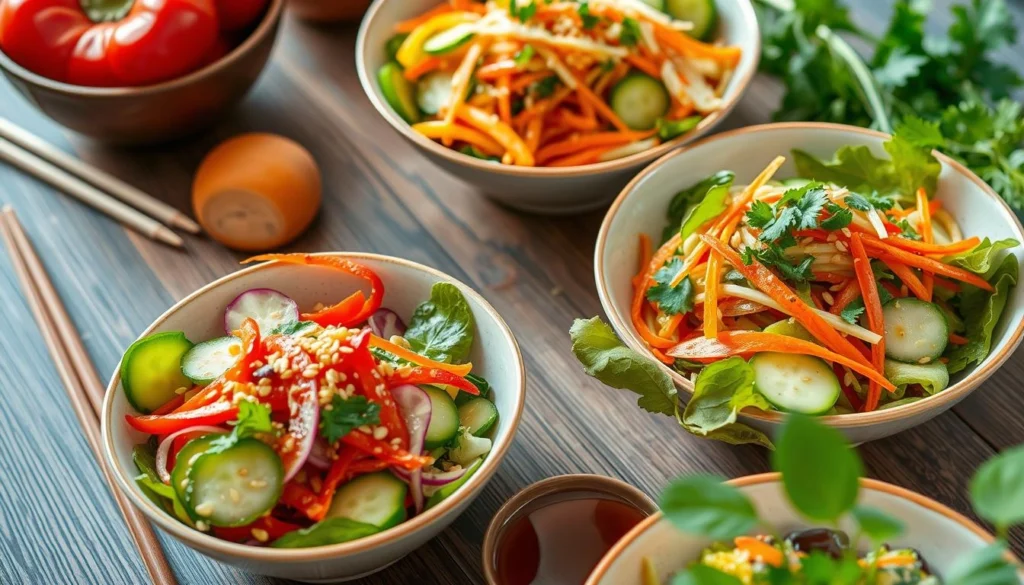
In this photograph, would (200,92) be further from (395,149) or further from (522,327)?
(522,327)

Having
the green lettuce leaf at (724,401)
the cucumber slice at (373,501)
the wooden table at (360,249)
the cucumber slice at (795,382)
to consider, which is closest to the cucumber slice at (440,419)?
the cucumber slice at (373,501)

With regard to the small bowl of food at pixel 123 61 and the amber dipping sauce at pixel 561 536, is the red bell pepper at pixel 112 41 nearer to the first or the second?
the small bowl of food at pixel 123 61

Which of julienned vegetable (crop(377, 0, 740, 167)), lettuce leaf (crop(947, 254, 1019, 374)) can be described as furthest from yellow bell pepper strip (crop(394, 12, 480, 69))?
lettuce leaf (crop(947, 254, 1019, 374))

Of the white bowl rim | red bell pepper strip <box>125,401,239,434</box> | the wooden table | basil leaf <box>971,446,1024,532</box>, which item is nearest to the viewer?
Result: basil leaf <box>971,446,1024,532</box>

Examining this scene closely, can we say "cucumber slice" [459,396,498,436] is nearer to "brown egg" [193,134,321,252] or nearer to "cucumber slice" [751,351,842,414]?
"cucumber slice" [751,351,842,414]

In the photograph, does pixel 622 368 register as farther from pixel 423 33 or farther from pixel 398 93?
pixel 423 33

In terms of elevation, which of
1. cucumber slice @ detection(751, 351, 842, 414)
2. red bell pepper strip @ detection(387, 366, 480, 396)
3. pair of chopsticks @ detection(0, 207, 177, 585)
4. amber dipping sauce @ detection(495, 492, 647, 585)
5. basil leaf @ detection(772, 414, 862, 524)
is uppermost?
basil leaf @ detection(772, 414, 862, 524)
